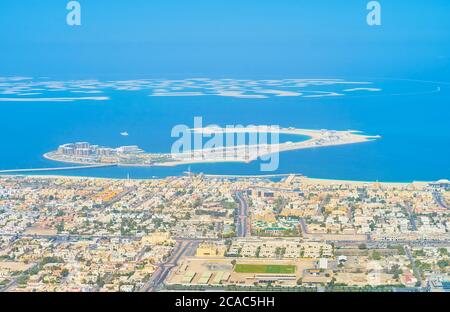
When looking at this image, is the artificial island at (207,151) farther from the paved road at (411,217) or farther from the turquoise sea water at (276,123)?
the paved road at (411,217)

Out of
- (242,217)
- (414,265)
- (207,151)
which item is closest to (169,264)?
(242,217)

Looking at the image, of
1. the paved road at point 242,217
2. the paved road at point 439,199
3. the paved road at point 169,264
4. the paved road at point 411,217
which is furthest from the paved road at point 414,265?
the paved road at point 439,199

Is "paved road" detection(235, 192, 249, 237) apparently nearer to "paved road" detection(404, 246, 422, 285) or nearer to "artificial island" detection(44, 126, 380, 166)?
"paved road" detection(404, 246, 422, 285)

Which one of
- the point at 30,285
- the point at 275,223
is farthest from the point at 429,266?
the point at 30,285

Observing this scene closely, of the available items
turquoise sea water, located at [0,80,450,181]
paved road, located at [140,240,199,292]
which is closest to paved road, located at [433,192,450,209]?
turquoise sea water, located at [0,80,450,181]

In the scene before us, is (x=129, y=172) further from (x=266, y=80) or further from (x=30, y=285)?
(x=266, y=80)

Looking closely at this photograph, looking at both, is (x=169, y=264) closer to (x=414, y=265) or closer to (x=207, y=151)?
(x=414, y=265)
